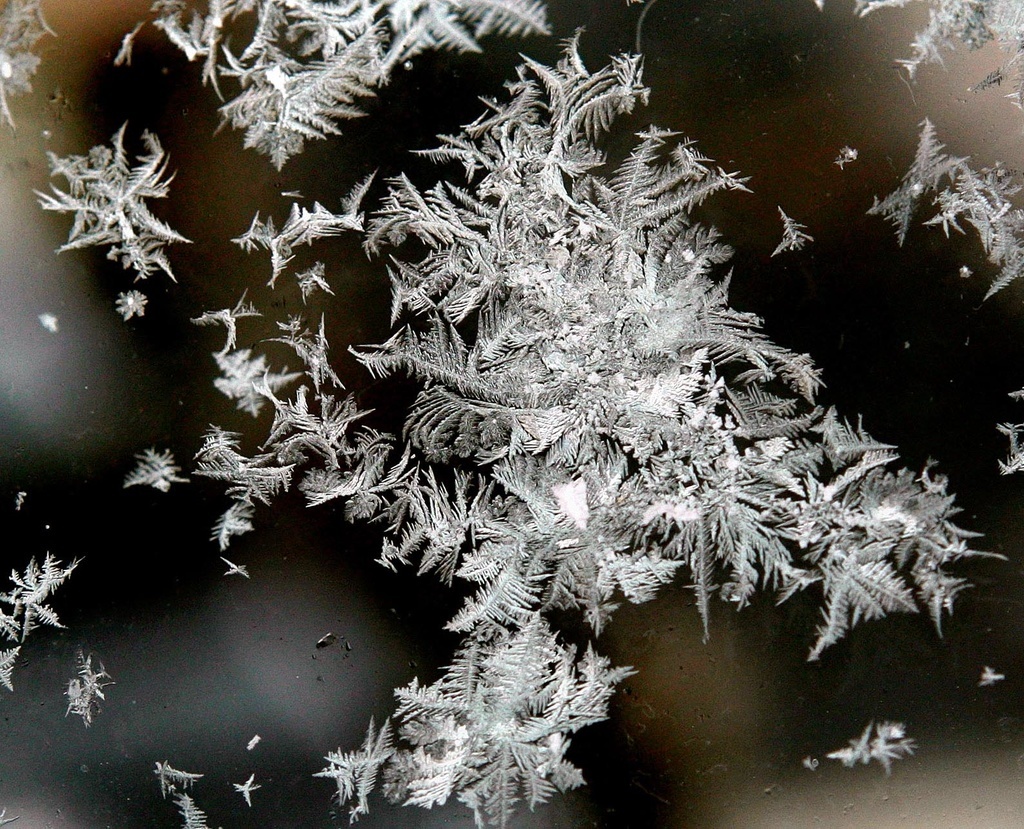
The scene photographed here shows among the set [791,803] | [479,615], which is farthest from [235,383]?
[791,803]

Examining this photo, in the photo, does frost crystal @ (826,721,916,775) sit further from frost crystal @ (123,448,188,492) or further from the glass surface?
frost crystal @ (123,448,188,492)

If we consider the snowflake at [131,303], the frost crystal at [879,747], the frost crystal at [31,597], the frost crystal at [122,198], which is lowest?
the frost crystal at [31,597]

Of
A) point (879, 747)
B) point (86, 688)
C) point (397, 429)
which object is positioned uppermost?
point (397, 429)

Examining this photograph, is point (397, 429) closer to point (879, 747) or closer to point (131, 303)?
point (131, 303)

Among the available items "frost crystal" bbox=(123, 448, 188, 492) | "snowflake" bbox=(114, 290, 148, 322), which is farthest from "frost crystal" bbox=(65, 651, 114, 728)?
"snowflake" bbox=(114, 290, 148, 322)

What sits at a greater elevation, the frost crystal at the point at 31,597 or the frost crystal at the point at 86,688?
the frost crystal at the point at 31,597

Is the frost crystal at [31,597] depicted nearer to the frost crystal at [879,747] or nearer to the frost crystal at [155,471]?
the frost crystal at [155,471]

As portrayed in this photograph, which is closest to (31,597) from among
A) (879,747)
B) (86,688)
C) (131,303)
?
(86,688)

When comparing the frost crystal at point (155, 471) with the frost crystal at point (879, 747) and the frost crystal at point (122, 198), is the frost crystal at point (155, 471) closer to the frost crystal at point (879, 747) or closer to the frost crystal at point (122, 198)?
the frost crystal at point (122, 198)

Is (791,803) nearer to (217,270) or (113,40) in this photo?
(217,270)

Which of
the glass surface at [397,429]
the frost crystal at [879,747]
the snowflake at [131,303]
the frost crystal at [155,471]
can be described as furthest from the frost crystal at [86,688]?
the frost crystal at [879,747]

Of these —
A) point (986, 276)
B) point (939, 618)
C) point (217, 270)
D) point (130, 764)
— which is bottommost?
point (130, 764)
